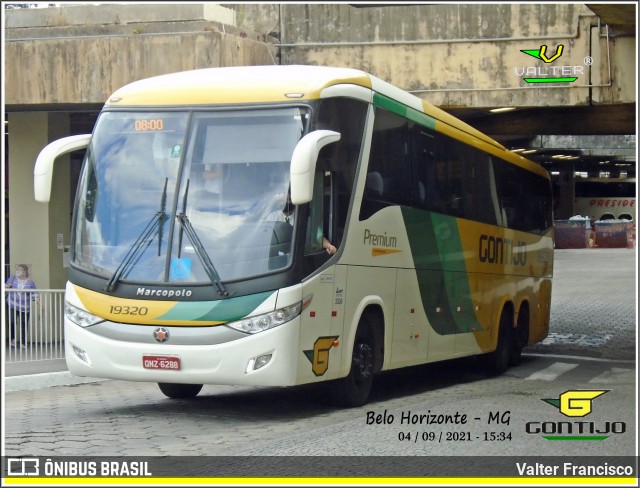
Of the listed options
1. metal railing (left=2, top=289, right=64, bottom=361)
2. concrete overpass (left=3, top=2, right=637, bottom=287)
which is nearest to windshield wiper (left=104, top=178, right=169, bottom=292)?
metal railing (left=2, top=289, right=64, bottom=361)

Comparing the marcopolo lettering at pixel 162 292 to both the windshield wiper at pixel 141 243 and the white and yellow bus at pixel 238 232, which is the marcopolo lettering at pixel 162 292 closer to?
the white and yellow bus at pixel 238 232

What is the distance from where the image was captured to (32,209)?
71.5 ft

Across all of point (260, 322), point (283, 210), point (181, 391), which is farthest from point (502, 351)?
point (260, 322)

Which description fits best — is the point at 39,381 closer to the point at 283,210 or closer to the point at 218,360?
the point at 218,360

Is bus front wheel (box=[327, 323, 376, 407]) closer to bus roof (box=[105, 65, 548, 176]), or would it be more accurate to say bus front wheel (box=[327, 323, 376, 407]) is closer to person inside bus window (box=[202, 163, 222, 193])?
person inside bus window (box=[202, 163, 222, 193])

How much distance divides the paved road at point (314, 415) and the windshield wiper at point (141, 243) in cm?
140

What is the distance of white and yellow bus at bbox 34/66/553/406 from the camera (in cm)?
1031

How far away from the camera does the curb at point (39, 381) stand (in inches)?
569

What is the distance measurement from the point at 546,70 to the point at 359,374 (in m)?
9.04

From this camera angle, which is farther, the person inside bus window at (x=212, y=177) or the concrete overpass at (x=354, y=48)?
the concrete overpass at (x=354, y=48)

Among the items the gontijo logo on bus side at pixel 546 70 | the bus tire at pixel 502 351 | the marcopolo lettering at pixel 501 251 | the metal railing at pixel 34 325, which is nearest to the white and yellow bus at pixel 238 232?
the metal railing at pixel 34 325

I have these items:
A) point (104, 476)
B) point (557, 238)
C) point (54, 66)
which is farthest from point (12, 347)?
point (557, 238)

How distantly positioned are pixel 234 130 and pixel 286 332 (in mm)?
2060

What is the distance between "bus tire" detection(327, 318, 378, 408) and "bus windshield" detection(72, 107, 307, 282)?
1846 millimetres
